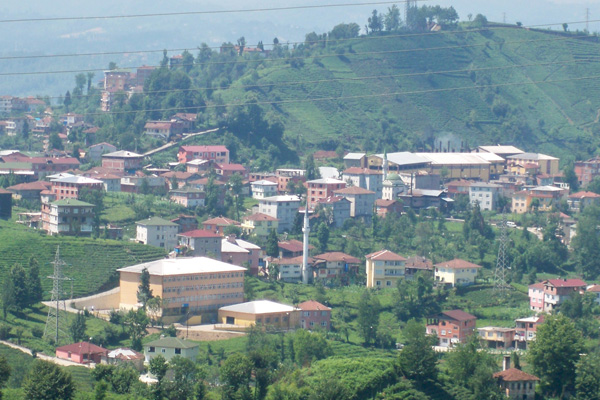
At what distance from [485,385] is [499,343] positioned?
8034mm

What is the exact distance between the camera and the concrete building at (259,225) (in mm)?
53875

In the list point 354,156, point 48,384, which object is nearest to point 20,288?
point 48,384

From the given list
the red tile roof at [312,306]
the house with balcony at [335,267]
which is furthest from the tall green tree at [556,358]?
the house with balcony at [335,267]

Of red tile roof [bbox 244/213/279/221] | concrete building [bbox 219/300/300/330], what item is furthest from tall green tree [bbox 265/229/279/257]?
concrete building [bbox 219/300/300/330]

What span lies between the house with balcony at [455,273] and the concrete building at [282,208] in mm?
8643

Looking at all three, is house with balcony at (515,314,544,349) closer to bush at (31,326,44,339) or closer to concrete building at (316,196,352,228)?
concrete building at (316,196,352,228)

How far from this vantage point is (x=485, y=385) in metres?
35.7

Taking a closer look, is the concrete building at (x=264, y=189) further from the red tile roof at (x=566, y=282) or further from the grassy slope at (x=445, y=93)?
the red tile roof at (x=566, y=282)

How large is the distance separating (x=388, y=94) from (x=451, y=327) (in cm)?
4209

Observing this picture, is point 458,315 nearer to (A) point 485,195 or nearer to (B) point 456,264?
(B) point 456,264

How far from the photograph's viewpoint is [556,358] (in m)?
37.8

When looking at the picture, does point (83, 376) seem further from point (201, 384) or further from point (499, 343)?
point (499, 343)

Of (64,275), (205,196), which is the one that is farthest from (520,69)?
(64,275)

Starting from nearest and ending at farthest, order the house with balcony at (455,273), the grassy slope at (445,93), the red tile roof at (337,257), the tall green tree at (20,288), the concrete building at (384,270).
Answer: the tall green tree at (20,288) < the house with balcony at (455,273) < the concrete building at (384,270) < the red tile roof at (337,257) < the grassy slope at (445,93)
